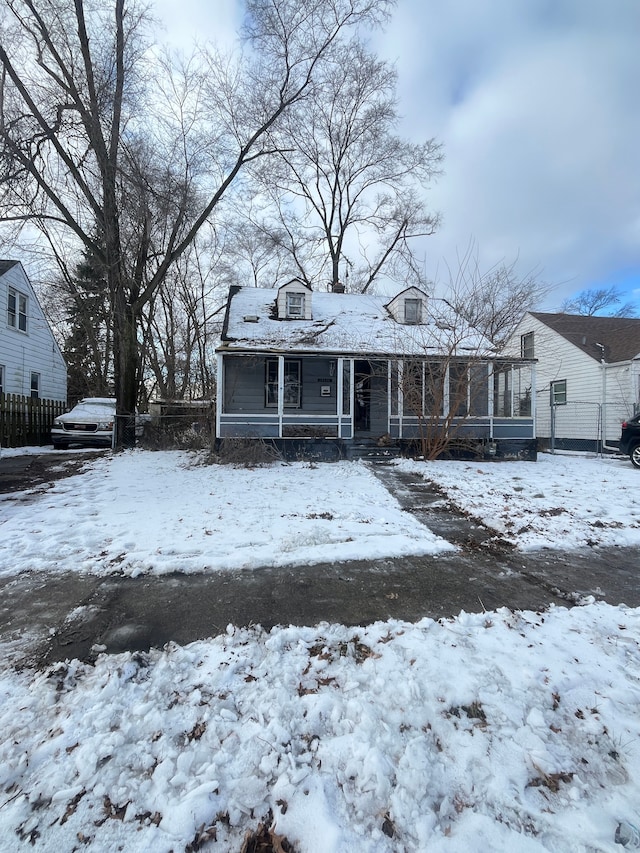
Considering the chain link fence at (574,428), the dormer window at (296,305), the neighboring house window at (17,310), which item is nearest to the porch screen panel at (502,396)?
the chain link fence at (574,428)

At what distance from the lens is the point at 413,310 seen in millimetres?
13875

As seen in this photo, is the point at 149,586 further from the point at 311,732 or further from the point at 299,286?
the point at 299,286

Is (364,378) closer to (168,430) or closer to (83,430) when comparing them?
(168,430)

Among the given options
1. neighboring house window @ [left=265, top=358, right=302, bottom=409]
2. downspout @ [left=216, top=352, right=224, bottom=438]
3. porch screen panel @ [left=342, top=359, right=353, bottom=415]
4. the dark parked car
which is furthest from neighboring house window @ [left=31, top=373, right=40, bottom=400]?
the dark parked car

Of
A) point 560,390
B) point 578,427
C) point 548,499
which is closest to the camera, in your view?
point 548,499

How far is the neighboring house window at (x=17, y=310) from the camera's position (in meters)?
15.0

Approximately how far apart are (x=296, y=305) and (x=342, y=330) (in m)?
2.00

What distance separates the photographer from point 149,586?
338cm

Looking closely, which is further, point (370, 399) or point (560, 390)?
point (560, 390)

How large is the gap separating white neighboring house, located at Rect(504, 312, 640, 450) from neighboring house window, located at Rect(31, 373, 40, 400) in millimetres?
18672

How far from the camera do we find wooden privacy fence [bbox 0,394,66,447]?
12.9 meters

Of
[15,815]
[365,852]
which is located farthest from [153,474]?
[365,852]

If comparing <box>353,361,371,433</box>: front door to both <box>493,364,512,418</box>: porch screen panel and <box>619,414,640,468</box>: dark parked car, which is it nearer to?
<box>493,364,512,418</box>: porch screen panel

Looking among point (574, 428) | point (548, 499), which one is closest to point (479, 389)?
point (548, 499)
